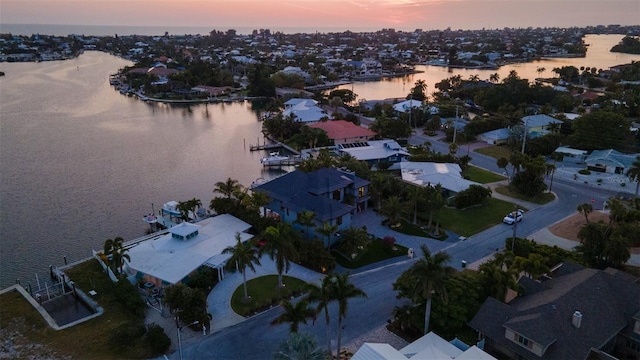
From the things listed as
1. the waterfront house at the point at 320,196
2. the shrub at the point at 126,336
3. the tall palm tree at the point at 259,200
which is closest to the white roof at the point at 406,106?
the waterfront house at the point at 320,196

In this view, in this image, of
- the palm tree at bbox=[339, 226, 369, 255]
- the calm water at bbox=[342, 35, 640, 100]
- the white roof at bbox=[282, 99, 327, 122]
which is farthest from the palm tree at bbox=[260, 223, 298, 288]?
the calm water at bbox=[342, 35, 640, 100]

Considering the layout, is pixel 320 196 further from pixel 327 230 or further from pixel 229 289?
pixel 229 289

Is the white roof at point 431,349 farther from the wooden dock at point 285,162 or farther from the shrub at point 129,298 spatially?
the wooden dock at point 285,162

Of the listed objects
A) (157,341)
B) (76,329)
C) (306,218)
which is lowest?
(76,329)

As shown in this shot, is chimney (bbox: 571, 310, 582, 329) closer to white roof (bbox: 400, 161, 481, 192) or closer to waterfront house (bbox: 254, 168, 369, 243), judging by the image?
waterfront house (bbox: 254, 168, 369, 243)

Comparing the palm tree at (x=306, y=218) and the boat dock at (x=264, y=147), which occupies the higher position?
the palm tree at (x=306, y=218)

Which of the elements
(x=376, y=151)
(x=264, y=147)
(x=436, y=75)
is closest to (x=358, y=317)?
(x=376, y=151)
